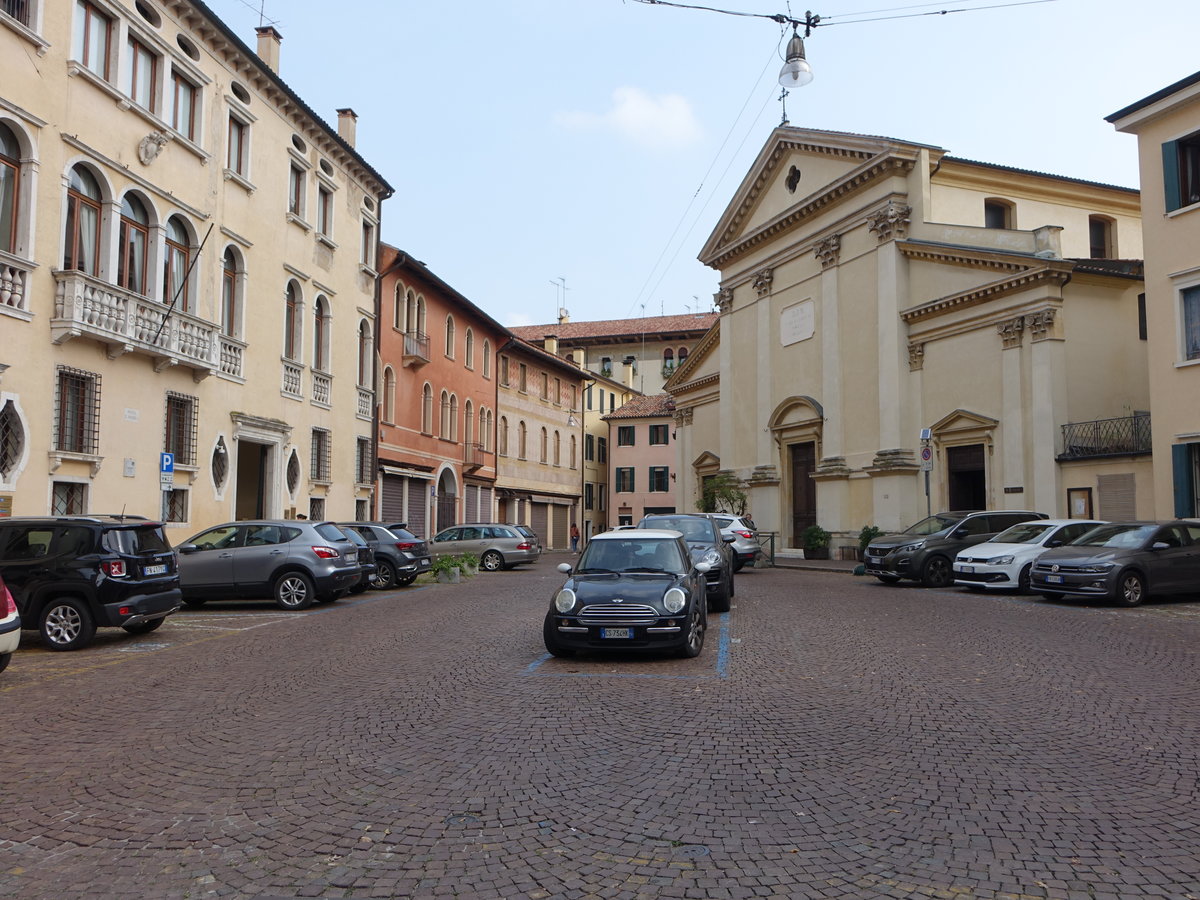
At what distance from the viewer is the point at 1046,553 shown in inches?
693

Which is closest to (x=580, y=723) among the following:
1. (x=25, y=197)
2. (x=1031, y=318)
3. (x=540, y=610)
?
(x=540, y=610)

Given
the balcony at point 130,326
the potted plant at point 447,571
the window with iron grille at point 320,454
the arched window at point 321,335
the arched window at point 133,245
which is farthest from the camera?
the arched window at point 321,335

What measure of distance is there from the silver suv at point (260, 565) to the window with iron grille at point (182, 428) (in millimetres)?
4817

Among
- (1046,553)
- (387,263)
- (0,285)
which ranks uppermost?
(387,263)

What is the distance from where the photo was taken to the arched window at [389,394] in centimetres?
3391

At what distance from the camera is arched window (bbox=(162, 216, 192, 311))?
2114cm

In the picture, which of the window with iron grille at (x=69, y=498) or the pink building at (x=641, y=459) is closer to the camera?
the window with iron grille at (x=69, y=498)

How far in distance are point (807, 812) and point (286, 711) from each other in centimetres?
453

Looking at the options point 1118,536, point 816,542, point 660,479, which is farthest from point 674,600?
point 660,479

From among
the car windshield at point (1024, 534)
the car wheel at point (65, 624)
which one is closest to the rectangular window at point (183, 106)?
the car wheel at point (65, 624)

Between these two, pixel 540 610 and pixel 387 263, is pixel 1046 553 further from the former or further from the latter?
pixel 387 263

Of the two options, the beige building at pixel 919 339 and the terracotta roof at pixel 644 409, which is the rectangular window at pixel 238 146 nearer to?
the beige building at pixel 919 339

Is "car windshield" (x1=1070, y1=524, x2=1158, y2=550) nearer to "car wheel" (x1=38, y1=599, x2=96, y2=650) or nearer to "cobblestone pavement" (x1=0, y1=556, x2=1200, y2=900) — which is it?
"cobblestone pavement" (x1=0, y1=556, x2=1200, y2=900)

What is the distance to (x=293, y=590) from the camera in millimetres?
16812
